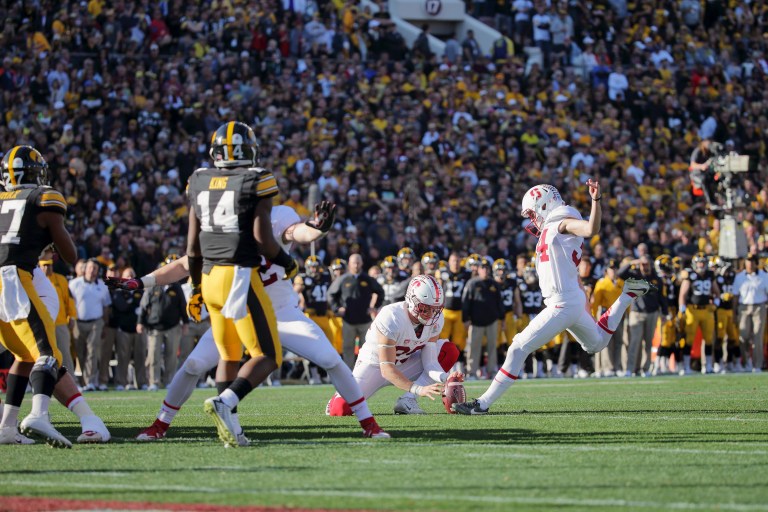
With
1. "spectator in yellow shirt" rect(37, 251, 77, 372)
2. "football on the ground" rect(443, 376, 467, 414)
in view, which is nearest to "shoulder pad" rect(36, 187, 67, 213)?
"football on the ground" rect(443, 376, 467, 414)

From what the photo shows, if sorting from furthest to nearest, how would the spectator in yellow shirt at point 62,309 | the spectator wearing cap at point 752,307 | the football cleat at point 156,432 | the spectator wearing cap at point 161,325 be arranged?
the spectator wearing cap at point 752,307 < the spectator wearing cap at point 161,325 < the spectator in yellow shirt at point 62,309 < the football cleat at point 156,432

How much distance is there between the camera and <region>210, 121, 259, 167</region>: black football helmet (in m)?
7.70

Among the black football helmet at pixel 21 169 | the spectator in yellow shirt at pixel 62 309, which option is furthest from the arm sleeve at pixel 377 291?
the black football helmet at pixel 21 169

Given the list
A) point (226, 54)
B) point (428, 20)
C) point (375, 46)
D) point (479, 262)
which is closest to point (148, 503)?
point (479, 262)

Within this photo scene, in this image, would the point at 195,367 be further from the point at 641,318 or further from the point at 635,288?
the point at 641,318

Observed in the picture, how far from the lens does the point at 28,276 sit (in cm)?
799

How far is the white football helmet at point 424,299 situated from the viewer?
10297mm

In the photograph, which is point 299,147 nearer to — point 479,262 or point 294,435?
point 479,262

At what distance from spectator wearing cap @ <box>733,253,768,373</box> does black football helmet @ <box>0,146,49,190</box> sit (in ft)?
49.3

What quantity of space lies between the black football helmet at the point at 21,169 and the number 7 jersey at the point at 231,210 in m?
1.20

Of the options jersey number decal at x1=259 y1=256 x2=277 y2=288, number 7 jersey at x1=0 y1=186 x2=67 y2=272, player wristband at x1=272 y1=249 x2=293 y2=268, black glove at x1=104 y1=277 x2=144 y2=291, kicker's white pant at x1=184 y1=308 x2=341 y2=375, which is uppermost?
number 7 jersey at x1=0 y1=186 x2=67 y2=272

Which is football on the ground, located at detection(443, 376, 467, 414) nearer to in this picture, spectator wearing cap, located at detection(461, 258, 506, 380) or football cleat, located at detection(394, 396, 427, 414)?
football cleat, located at detection(394, 396, 427, 414)

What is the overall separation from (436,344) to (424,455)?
4.01 metres

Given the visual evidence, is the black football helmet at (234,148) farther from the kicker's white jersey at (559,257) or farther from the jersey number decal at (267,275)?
the kicker's white jersey at (559,257)
